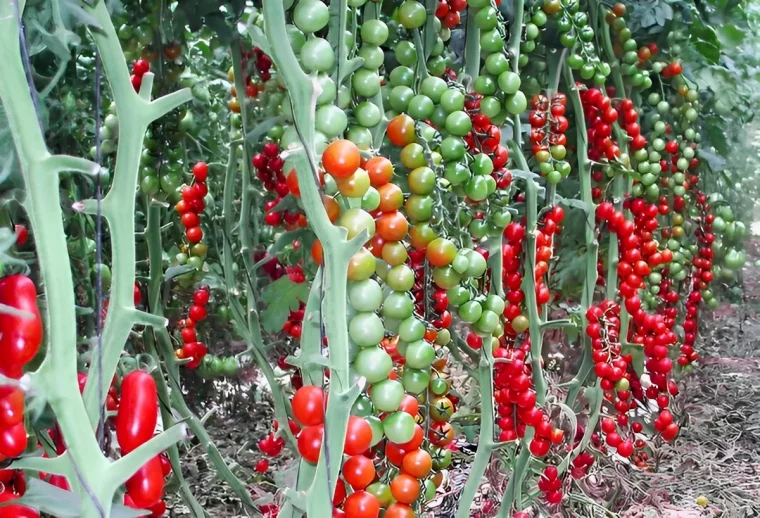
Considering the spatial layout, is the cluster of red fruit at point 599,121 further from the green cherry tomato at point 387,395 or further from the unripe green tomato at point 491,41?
the green cherry tomato at point 387,395

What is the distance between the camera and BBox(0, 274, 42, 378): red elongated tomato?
1.36ft

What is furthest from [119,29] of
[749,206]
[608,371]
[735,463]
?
[749,206]

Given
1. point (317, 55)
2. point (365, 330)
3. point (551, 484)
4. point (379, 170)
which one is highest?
point (317, 55)

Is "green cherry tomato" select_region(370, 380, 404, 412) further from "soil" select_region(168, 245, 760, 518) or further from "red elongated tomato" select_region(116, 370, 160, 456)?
"soil" select_region(168, 245, 760, 518)

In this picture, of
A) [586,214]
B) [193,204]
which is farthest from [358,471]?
[586,214]

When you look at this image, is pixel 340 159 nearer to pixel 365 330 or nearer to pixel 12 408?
pixel 365 330

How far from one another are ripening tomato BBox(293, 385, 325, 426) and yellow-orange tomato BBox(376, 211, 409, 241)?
0.16 m

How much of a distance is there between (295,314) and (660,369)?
2.58ft

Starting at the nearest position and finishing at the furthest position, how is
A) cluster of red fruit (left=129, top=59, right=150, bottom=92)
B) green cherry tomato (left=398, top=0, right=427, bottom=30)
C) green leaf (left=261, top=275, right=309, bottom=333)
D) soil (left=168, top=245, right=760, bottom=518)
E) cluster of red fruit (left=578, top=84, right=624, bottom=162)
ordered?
1. green cherry tomato (left=398, top=0, right=427, bottom=30)
2. cluster of red fruit (left=129, top=59, right=150, bottom=92)
3. green leaf (left=261, top=275, right=309, bottom=333)
4. cluster of red fruit (left=578, top=84, right=624, bottom=162)
5. soil (left=168, top=245, right=760, bottom=518)

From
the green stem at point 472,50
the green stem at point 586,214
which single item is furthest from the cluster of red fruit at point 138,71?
the green stem at point 586,214

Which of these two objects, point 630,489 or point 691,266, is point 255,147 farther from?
point 691,266

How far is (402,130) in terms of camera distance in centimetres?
70

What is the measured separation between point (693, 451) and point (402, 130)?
136 cm

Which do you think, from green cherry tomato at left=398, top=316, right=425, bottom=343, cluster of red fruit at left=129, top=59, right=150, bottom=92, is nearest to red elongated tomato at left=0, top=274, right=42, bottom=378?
green cherry tomato at left=398, top=316, right=425, bottom=343
